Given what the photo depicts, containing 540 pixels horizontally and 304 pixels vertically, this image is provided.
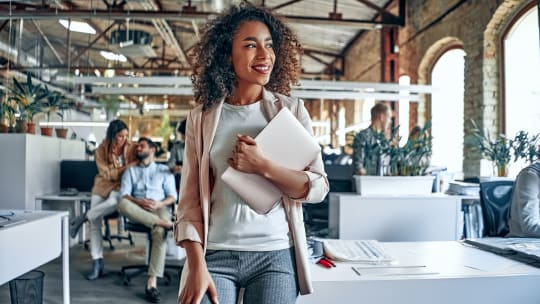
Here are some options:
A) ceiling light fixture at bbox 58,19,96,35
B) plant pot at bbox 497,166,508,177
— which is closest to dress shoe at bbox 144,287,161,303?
plant pot at bbox 497,166,508,177

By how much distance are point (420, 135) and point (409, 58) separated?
6.39m

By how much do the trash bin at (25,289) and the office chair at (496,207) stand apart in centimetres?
282

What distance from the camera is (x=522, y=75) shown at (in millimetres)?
5578

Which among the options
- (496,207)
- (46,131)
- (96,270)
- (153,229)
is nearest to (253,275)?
(496,207)

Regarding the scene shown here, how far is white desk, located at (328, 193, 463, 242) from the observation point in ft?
10.3

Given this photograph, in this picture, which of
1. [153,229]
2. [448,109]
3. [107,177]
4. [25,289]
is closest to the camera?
[25,289]

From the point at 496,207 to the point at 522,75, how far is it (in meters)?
3.68

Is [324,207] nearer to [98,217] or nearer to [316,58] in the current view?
[98,217]

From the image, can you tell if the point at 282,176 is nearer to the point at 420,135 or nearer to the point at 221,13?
the point at 221,13

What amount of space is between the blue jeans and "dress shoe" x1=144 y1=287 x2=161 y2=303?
8.62 feet

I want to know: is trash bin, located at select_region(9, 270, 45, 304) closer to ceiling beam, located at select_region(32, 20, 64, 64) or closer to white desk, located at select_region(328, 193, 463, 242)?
white desk, located at select_region(328, 193, 463, 242)

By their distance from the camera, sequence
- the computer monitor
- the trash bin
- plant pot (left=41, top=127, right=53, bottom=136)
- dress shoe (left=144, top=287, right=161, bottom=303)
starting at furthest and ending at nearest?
the computer monitor → plant pot (left=41, top=127, right=53, bottom=136) → dress shoe (left=144, top=287, right=161, bottom=303) → the trash bin

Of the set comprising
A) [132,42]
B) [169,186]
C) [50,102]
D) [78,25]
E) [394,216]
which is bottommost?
[394,216]

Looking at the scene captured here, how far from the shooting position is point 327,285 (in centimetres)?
143
